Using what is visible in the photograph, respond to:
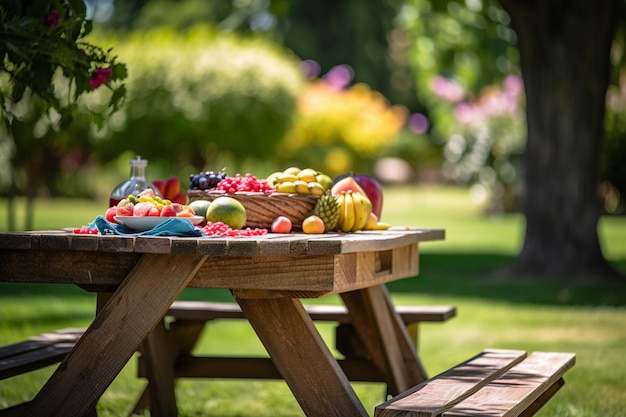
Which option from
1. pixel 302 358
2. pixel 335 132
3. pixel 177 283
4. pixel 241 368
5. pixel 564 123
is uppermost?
pixel 564 123

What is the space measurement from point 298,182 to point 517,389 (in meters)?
1.06

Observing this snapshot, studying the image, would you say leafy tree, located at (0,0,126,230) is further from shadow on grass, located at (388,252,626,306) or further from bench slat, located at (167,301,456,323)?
shadow on grass, located at (388,252,626,306)

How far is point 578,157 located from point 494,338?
392 cm

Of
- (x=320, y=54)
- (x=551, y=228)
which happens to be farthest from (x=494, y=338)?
(x=320, y=54)

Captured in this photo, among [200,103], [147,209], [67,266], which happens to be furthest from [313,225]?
[200,103]

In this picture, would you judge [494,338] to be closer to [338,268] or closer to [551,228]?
[551,228]

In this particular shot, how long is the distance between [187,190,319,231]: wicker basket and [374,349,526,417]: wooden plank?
0.76 metres

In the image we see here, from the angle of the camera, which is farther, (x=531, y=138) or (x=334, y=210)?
(x=531, y=138)

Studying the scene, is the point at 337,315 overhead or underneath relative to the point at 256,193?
underneath

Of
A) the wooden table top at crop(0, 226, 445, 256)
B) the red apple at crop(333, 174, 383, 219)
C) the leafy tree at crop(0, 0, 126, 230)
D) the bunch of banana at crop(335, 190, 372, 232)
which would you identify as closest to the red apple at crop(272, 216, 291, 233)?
the bunch of banana at crop(335, 190, 372, 232)

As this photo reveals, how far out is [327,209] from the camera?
4.09 m

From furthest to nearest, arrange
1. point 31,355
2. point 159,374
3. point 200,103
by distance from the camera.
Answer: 1. point 200,103
2. point 159,374
3. point 31,355

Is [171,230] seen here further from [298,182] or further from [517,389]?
[517,389]

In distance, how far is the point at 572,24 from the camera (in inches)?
430
